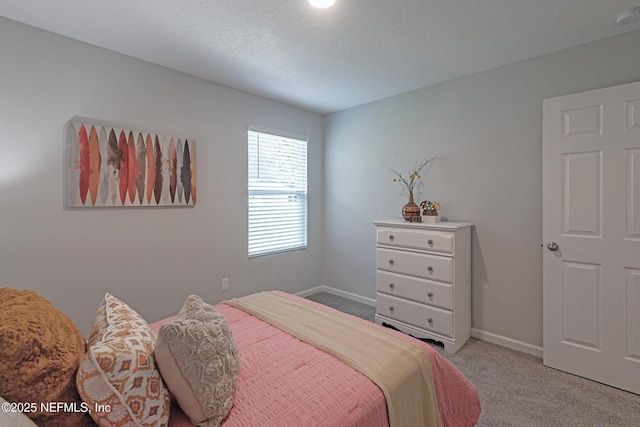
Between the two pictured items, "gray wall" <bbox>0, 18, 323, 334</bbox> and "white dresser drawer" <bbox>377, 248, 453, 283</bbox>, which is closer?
"gray wall" <bbox>0, 18, 323, 334</bbox>

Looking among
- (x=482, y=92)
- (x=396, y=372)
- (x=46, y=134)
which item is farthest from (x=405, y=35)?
(x=46, y=134)

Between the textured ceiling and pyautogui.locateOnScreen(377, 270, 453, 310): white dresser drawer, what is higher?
the textured ceiling

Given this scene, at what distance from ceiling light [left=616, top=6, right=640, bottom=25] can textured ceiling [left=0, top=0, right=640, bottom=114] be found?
38mm

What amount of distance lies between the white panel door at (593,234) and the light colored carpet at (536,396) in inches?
5.9

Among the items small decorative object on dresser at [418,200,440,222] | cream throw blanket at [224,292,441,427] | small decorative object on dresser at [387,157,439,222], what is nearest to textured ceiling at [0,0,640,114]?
small decorative object on dresser at [387,157,439,222]

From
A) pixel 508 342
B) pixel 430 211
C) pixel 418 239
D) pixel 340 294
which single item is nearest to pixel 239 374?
pixel 418 239

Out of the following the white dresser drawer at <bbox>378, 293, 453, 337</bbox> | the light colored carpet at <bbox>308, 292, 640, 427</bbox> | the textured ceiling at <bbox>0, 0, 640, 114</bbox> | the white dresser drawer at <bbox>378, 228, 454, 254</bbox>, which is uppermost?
the textured ceiling at <bbox>0, 0, 640, 114</bbox>

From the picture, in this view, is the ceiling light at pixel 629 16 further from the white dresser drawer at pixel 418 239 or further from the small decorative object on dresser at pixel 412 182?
the white dresser drawer at pixel 418 239

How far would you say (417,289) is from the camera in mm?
2934

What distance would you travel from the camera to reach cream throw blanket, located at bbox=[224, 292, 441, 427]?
1.31m

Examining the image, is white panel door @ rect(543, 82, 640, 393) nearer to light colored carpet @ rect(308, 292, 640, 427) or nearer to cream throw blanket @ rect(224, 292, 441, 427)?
light colored carpet @ rect(308, 292, 640, 427)

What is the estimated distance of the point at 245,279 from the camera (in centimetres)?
353

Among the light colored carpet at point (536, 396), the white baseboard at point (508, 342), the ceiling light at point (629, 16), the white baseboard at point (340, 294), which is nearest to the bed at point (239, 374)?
the light colored carpet at point (536, 396)

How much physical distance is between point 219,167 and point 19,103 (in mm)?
1559
